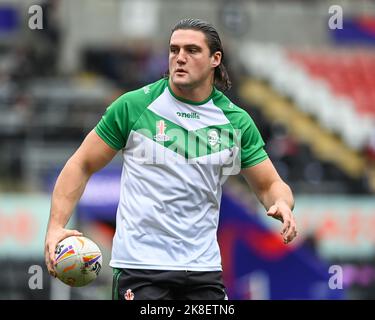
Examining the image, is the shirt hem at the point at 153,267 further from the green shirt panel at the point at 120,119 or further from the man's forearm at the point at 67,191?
the green shirt panel at the point at 120,119

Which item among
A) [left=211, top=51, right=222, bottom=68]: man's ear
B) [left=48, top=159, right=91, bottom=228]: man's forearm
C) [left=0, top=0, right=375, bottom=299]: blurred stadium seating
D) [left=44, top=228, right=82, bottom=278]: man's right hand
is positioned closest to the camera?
[left=44, top=228, right=82, bottom=278]: man's right hand

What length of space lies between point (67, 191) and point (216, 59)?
1.19m

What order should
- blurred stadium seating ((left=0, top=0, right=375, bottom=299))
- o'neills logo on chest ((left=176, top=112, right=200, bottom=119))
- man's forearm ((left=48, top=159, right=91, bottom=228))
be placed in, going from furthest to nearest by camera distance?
1. blurred stadium seating ((left=0, top=0, right=375, bottom=299))
2. o'neills logo on chest ((left=176, top=112, right=200, bottom=119))
3. man's forearm ((left=48, top=159, right=91, bottom=228))

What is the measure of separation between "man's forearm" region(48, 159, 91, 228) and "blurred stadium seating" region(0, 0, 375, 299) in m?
7.42

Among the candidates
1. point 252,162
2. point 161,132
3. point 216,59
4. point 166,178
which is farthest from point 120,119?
point 252,162

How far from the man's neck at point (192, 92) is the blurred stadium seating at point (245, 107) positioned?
746 cm

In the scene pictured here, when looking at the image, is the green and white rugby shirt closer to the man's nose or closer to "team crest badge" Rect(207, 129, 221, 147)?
"team crest badge" Rect(207, 129, 221, 147)

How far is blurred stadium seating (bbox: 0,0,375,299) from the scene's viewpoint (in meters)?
14.2

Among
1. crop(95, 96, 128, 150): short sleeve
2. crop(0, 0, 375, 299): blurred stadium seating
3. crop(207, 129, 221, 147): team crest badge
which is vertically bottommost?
crop(0, 0, 375, 299): blurred stadium seating

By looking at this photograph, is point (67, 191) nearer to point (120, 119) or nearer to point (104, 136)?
point (104, 136)

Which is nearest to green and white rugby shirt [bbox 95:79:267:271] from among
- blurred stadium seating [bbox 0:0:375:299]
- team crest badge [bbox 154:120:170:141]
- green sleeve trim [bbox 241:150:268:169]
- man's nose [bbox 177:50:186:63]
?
team crest badge [bbox 154:120:170:141]

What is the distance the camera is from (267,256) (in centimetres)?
1436

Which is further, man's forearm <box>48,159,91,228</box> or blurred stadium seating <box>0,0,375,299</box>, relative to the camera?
blurred stadium seating <box>0,0,375,299</box>
